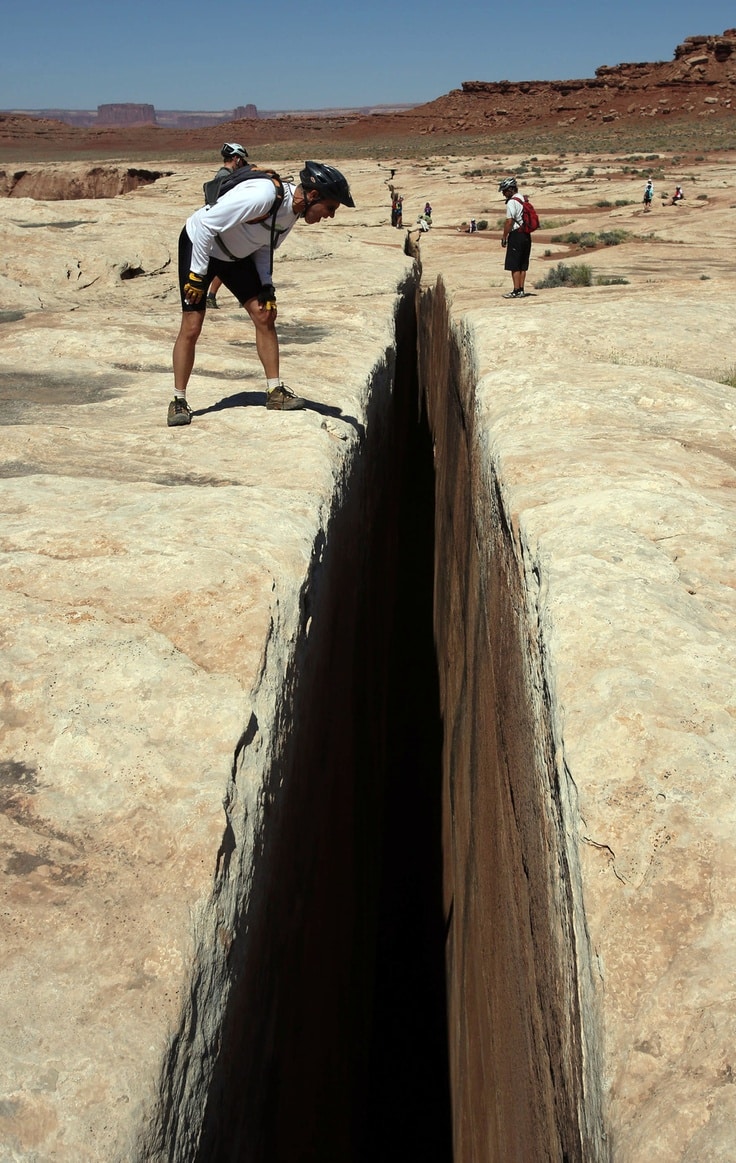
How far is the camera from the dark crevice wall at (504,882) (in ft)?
5.55

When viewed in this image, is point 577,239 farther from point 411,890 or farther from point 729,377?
point 411,890

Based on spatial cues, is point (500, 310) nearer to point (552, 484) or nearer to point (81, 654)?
point (552, 484)

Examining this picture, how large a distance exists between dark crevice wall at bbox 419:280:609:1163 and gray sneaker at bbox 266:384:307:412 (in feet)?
2.59

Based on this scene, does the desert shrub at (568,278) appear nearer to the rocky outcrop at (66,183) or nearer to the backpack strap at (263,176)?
the backpack strap at (263,176)

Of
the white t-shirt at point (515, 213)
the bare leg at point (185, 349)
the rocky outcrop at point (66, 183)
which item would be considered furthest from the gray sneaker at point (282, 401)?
the rocky outcrop at point (66, 183)

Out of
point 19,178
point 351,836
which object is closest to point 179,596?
point 351,836

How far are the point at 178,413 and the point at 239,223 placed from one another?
790mm

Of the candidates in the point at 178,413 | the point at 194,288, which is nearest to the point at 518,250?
the point at 194,288

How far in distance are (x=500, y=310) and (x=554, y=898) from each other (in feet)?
16.4

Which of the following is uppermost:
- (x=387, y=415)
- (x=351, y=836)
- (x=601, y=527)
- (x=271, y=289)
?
(x=271, y=289)

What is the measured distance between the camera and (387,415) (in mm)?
6520

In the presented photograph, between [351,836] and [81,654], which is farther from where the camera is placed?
[351,836]

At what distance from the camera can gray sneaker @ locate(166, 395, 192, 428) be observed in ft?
13.3

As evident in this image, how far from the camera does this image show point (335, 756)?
345 cm
